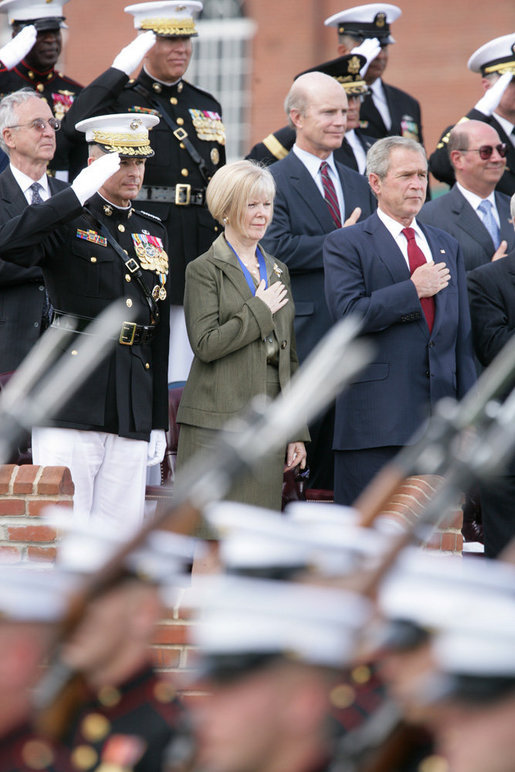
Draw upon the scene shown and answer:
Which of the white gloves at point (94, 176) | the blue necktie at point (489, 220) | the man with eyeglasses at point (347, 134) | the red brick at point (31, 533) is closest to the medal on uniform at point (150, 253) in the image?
the white gloves at point (94, 176)

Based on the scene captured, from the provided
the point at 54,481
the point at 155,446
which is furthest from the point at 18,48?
the point at 54,481

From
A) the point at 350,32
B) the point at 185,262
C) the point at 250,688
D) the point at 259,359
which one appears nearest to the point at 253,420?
the point at 250,688

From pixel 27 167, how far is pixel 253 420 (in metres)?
3.83

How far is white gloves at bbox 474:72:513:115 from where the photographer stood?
692cm

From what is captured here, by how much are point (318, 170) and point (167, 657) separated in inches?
101

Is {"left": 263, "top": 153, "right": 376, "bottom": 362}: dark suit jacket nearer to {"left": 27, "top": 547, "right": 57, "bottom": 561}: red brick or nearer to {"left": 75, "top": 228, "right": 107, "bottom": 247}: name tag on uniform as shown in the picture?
{"left": 75, "top": 228, "right": 107, "bottom": 247}: name tag on uniform

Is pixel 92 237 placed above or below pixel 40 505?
above

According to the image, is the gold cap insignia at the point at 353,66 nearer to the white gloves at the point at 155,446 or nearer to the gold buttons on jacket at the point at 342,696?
the white gloves at the point at 155,446

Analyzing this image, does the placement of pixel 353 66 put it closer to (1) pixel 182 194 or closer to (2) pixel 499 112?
(2) pixel 499 112

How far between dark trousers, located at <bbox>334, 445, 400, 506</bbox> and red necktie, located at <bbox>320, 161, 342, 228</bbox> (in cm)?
115

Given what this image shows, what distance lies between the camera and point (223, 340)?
5.06m

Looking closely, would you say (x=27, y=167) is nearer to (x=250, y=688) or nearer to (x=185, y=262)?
(x=185, y=262)

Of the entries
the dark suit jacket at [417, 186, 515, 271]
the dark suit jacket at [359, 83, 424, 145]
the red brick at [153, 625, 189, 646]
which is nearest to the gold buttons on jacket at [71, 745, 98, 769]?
the red brick at [153, 625, 189, 646]

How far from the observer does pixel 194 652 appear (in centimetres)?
415
